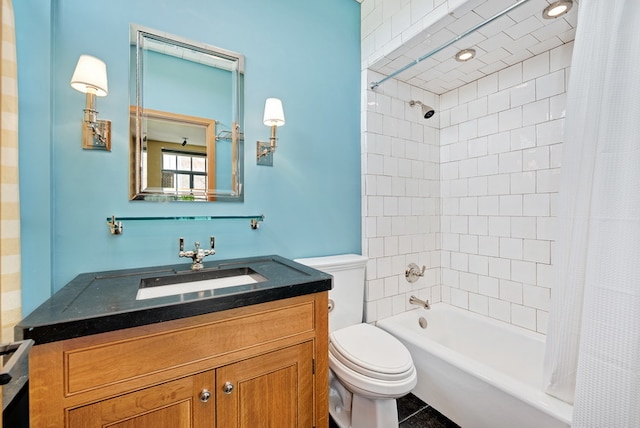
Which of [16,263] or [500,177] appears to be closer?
[16,263]

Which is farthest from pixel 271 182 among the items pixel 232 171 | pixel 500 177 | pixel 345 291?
pixel 500 177

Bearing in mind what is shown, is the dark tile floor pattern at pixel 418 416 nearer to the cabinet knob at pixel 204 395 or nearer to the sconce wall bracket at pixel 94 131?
the cabinet knob at pixel 204 395

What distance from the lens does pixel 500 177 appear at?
1.93 metres

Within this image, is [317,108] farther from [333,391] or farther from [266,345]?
[333,391]

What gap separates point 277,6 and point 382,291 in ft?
6.31

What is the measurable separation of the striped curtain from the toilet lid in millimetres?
1269

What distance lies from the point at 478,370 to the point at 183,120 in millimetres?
1915

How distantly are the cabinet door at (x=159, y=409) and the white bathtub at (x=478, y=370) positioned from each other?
3.98 feet

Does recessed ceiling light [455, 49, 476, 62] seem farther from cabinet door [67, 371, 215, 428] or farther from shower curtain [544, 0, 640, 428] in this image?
cabinet door [67, 371, 215, 428]

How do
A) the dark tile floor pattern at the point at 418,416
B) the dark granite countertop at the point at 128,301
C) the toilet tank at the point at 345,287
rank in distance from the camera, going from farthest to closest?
the toilet tank at the point at 345,287 < the dark tile floor pattern at the point at 418,416 < the dark granite countertop at the point at 128,301

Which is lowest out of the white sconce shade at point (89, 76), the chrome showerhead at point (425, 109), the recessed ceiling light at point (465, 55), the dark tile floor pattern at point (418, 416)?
the dark tile floor pattern at point (418, 416)

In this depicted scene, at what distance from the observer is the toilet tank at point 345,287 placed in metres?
1.64

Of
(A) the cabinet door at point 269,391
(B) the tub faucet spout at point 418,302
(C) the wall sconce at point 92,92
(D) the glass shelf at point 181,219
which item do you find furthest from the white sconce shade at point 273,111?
(B) the tub faucet spout at point 418,302

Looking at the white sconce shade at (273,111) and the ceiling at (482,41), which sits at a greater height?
the ceiling at (482,41)
